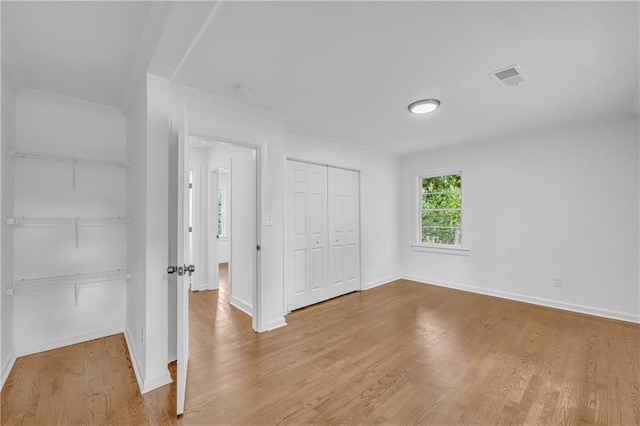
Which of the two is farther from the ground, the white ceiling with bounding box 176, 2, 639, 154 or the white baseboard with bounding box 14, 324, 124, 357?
the white ceiling with bounding box 176, 2, 639, 154

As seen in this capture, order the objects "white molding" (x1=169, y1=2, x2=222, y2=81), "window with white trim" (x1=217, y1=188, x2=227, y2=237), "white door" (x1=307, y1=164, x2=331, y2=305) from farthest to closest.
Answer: "window with white trim" (x1=217, y1=188, x2=227, y2=237)
"white door" (x1=307, y1=164, x2=331, y2=305)
"white molding" (x1=169, y1=2, x2=222, y2=81)

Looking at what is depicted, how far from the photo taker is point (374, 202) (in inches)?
198

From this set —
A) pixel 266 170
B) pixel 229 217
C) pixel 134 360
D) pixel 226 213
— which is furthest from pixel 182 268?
pixel 226 213

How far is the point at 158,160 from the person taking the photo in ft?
7.12

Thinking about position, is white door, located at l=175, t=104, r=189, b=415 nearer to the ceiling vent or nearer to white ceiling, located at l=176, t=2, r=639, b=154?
white ceiling, located at l=176, t=2, r=639, b=154

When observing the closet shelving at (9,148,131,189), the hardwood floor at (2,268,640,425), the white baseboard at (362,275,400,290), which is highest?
the closet shelving at (9,148,131,189)

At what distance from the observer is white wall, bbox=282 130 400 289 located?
4.32m

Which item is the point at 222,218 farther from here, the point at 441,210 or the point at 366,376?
the point at 366,376

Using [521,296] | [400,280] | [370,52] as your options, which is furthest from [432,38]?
[400,280]

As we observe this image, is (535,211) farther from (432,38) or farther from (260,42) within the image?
(260,42)

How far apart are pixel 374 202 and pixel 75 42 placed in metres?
4.24

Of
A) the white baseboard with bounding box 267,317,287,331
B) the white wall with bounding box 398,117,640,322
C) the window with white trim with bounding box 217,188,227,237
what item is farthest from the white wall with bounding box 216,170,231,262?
the white wall with bounding box 398,117,640,322

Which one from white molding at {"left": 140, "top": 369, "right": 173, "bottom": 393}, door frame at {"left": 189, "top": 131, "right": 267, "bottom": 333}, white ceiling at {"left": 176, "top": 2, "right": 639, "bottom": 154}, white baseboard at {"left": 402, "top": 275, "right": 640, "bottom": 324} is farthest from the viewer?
white baseboard at {"left": 402, "top": 275, "right": 640, "bottom": 324}

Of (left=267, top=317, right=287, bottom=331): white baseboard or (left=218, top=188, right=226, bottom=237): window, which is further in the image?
(left=218, top=188, right=226, bottom=237): window
